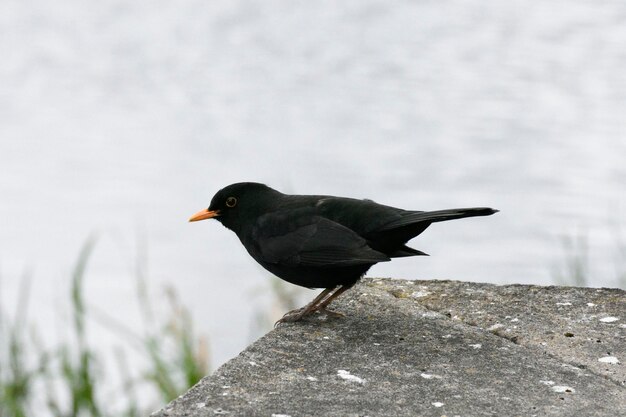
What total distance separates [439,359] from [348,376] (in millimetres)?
317

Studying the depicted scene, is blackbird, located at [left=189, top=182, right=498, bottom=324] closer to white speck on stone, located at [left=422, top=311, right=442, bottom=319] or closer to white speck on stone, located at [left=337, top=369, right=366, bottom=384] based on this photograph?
white speck on stone, located at [left=422, top=311, right=442, bottom=319]

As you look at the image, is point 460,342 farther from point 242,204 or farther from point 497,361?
point 242,204

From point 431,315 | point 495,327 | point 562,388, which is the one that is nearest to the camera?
point 562,388

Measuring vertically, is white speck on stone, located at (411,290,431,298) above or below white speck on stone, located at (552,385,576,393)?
above

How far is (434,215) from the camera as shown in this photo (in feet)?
11.8

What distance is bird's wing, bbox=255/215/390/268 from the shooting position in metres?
3.61

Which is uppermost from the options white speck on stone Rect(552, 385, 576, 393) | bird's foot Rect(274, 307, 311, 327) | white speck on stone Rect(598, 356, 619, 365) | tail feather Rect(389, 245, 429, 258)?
tail feather Rect(389, 245, 429, 258)

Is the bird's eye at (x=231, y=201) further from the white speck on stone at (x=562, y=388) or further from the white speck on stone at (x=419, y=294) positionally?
the white speck on stone at (x=562, y=388)

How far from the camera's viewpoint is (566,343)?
343 centimetres

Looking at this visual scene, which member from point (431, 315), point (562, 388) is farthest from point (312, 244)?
point (562, 388)

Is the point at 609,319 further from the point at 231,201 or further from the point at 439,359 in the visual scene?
the point at 231,201

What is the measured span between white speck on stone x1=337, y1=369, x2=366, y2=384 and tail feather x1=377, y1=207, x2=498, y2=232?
680mm

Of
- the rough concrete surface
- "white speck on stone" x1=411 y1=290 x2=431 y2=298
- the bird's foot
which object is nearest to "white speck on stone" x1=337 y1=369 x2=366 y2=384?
the rough concrete surface

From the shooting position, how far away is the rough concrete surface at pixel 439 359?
2.93 m
